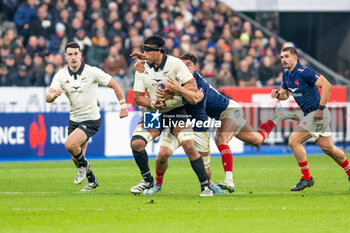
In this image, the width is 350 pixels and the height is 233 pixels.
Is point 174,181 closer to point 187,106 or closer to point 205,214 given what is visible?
point 187,106

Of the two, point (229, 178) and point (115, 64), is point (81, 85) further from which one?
point (115, 64)

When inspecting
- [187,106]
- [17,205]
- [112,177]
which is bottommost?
[112,177]

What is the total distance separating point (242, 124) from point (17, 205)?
13.5 ft

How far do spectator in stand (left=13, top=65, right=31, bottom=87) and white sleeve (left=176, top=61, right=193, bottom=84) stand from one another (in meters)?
11.2

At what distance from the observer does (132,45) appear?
23281mm

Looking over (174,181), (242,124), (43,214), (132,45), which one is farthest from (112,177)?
(132,45)

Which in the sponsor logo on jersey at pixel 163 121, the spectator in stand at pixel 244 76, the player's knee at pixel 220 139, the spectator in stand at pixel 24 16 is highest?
the spectator in stand at pixel 24 16

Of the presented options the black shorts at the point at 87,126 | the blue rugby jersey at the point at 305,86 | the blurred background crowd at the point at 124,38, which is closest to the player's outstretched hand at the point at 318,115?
the blue rugby jersey at the point at 305,86

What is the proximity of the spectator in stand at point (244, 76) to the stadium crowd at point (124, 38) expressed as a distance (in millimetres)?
31

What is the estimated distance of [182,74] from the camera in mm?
10562

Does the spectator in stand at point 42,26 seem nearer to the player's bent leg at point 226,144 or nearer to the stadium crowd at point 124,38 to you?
the stadium crowd at point 124,38

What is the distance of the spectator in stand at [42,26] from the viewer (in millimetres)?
22797

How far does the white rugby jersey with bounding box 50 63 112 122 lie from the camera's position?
12078mm

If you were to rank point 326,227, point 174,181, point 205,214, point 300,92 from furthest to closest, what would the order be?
point 174,181 < point 300,92 < point 205,214 < point 326,227
